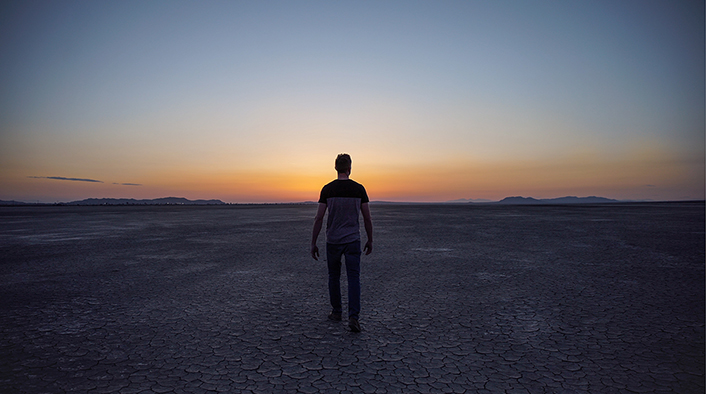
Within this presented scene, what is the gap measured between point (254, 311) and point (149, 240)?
10489mm

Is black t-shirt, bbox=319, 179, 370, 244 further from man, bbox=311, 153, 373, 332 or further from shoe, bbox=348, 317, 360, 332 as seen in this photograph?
shoe, bbox=348, 317, 360, 332

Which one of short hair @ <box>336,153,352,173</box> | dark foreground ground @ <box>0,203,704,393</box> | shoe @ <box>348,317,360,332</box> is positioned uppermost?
short hair @ <box>336,153,352,173</box>

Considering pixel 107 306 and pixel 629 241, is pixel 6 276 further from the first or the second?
pixel 629 241

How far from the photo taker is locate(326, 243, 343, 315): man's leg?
15.3 ft

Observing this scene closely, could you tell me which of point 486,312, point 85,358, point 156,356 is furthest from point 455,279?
point 85,358

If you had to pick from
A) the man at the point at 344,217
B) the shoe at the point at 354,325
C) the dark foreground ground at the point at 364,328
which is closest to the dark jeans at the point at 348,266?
the man at the point at 344,217

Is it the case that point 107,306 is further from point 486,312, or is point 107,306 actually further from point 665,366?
point 665,366

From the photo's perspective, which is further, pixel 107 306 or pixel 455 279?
pixel 455 279

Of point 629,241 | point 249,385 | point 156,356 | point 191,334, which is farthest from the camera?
point 629,241

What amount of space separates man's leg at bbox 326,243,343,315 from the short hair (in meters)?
0.94

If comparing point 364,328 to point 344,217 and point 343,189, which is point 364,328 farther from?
point 343,189

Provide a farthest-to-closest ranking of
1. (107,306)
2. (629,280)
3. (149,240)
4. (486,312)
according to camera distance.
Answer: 1. (149,240)
2. (629,280)
3. (107,306)
4. (486,312)

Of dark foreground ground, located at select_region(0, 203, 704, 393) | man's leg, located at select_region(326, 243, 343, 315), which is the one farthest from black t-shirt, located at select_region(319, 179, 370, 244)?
dark foreground ground, located at select_region(0, 203, 704, 393)

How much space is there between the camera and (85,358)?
3697mm
